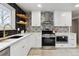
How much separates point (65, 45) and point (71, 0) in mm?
5517

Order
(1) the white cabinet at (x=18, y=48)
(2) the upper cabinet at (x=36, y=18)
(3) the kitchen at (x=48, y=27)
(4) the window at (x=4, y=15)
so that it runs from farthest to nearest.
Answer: (2) the upper cabinet at (x=36, y=18), (3) the kitchen at (x=48, y=27), (4) the window at (x=4, y=15), (1) the white cabinet at (x=18, y=48)

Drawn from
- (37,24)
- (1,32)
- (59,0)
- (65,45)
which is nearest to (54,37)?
(65,45)

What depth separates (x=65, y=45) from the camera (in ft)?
21.6

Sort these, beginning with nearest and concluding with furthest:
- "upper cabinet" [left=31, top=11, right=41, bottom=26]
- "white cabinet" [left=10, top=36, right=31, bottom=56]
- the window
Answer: "white cabinet" [left=10, top=36, right=31, bottom=56] < the window < "upper cabinet" [left=31, top=11, right=41, bottom=26]

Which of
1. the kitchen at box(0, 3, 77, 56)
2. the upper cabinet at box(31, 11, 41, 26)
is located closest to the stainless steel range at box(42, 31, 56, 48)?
the kitchen at box(0, 3, 77, 56)

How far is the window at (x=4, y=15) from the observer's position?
13.4 ft

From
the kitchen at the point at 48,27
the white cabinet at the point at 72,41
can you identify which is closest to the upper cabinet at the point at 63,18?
the kitchen at the point at 48,27

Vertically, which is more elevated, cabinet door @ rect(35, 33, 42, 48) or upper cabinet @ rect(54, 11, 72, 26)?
upper cabinet @ rect(54, 11, 72, 26)

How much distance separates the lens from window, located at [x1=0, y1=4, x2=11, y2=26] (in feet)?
13.4

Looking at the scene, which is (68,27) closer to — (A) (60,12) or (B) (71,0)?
(A) (60,12)

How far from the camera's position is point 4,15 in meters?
4.38

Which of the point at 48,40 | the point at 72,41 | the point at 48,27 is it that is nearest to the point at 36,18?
the point at 48,27

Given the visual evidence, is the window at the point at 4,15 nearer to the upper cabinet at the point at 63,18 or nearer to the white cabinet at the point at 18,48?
the white cabinet at the point at 18,48

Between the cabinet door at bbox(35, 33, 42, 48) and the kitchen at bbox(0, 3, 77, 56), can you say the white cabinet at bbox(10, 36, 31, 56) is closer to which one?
the kitchen at bbox(0, 3, 77, 56)
